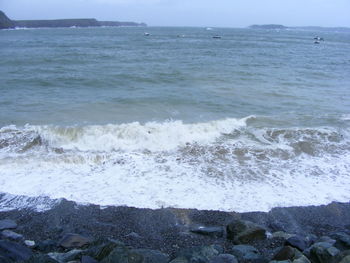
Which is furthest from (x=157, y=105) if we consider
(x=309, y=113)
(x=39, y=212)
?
(x=39, y=212)

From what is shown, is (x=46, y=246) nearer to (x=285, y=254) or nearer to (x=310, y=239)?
(x=285, y=254)

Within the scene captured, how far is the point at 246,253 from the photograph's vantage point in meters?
5.12

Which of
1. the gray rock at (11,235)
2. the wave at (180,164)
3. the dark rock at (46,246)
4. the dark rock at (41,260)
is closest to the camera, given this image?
the dark rock at (41,260)

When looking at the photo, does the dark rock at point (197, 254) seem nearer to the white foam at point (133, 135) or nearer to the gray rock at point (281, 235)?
the gray rock at point (281, 235)

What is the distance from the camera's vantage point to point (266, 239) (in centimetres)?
573

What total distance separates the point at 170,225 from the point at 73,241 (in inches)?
64.8

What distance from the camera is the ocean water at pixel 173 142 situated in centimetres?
711

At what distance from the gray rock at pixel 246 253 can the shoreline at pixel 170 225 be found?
11 centimetres

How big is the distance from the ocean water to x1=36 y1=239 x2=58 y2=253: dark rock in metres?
1.29

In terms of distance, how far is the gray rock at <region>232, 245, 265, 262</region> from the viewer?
493cm

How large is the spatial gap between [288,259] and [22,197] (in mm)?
4979

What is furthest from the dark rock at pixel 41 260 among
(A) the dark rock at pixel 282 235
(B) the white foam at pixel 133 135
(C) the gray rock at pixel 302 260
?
(B) the white foam at pixel 133 135

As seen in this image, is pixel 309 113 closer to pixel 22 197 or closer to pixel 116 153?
pixel 116 153

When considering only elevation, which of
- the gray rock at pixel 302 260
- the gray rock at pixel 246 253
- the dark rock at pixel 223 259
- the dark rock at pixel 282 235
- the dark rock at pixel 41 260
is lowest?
the dark rock at pixel 282 235
